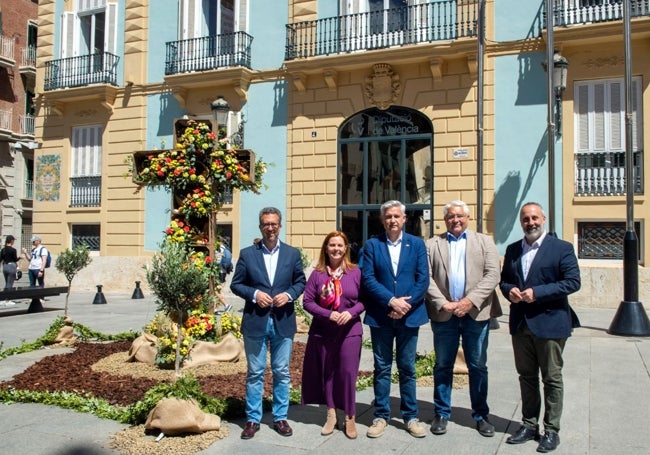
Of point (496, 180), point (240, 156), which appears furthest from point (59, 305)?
point (496, 180)

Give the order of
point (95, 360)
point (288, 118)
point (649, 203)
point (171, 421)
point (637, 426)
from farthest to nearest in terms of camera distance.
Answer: point (288, 118) → point (649, 203) → point (95, 360) → point (637, 426) → point (171, 421)

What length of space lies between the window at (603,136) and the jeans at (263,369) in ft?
38.0

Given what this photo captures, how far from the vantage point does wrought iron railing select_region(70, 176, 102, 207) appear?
804 inches

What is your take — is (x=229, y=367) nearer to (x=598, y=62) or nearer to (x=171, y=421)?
(x=171, y=421)

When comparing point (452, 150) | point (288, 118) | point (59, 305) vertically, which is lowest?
point (59, 305)

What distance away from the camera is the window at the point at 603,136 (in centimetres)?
1452

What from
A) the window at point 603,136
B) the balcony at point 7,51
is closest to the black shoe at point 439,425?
the window at point 603,136

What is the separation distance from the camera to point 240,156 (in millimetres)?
8320

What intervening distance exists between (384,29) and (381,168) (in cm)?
370

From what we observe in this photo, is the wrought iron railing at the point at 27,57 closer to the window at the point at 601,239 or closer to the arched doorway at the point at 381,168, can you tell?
the arched doorway at the point at 381,168

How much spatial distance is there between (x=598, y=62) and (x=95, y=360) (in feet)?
41.7

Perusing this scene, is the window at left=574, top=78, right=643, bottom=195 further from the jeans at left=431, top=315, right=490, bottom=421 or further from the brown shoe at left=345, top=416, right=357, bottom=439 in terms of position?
the brown shoe at left=345, top=416, right=357, bottom=439

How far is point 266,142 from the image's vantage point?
712 inches

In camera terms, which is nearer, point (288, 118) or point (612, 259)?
point (612, 259)
